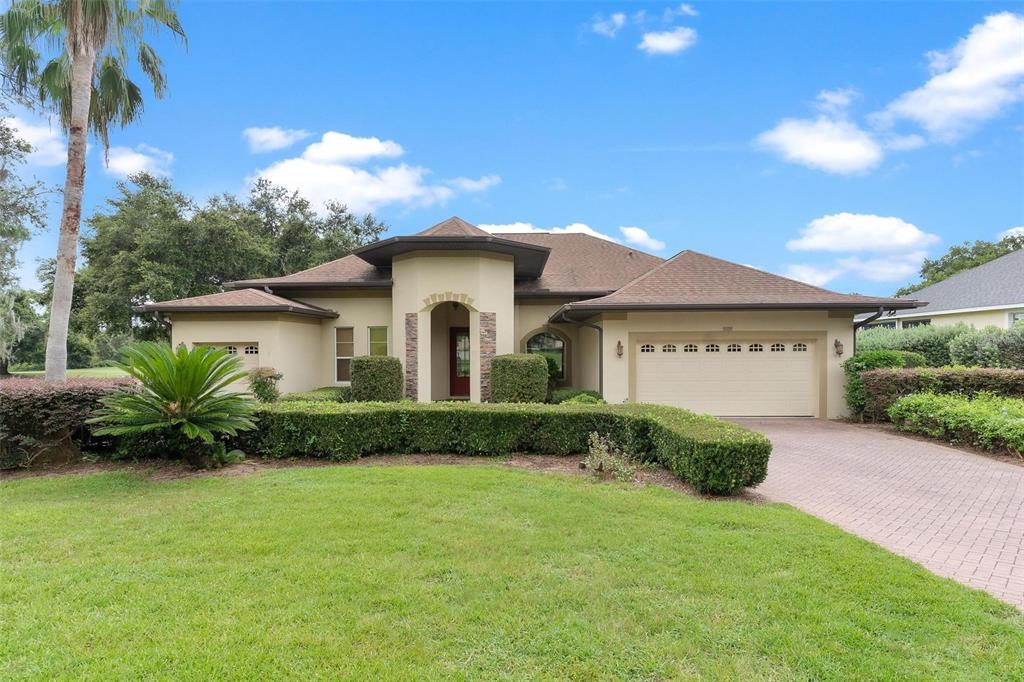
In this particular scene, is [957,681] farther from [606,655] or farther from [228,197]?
[228,197]

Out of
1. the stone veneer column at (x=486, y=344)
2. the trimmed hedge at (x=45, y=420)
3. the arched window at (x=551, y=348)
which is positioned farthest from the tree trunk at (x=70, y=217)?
the arched window at (x=551, y=348)

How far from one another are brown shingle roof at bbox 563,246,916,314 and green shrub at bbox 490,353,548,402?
6.13ft

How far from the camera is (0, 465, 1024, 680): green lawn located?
2.73 metres

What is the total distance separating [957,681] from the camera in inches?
103

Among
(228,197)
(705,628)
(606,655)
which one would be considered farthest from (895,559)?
(228,197)

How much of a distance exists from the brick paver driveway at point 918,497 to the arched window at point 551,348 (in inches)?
282

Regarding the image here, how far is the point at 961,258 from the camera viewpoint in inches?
1468

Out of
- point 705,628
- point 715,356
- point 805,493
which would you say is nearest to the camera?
point 705,628

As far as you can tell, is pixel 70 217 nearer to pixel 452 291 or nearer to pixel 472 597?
pixel 452 291

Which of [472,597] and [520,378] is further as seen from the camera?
[520,378]

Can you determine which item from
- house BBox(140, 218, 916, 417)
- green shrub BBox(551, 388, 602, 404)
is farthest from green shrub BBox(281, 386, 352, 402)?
green shrub BBox(551, 388, 602, 404)

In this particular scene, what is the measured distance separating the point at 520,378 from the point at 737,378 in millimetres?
5752

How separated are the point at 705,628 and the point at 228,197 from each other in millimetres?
31157

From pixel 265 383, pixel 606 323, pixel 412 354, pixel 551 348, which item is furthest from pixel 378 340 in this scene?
pixel 606 323
